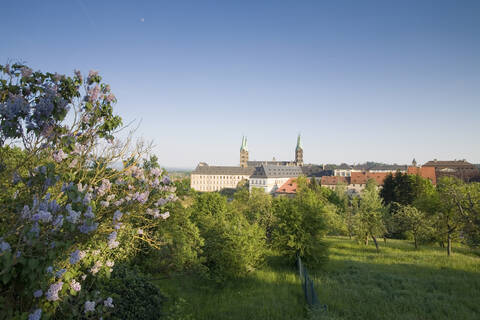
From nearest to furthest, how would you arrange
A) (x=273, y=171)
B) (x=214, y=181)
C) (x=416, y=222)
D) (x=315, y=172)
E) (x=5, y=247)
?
(x=5, y=247), (x=416, y=222), (x=273, y=171), (x=214, y=181), (x=315, y=172)

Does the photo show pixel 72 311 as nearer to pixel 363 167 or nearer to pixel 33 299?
pixel 33 299

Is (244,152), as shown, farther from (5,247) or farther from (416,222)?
(5,247)

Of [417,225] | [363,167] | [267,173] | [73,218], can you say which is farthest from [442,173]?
[73,218]

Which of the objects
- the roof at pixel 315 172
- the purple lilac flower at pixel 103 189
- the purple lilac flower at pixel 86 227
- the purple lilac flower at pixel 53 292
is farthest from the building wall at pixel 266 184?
the purple lilac flower at pixel 86 227

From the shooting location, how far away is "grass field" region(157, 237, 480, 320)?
370 inches

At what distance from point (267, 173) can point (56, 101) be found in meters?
103

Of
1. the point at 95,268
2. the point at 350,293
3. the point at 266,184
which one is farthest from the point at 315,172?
the point at 95,268

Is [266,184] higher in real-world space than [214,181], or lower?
higher

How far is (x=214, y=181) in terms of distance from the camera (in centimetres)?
14075

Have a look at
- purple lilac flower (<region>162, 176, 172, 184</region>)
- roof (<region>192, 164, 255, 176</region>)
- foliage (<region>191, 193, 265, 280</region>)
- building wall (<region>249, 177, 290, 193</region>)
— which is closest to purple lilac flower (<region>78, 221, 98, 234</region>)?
purple lilac flower (<region>162, 176, 172, 184</region>)

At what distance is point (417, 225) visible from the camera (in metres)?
23.8

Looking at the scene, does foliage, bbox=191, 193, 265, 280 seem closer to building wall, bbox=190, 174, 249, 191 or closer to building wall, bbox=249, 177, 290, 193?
building wall, bbox=249, 177, 290, 193

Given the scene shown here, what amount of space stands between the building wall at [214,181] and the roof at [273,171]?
2557 cm

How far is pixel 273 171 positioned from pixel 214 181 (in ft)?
138
